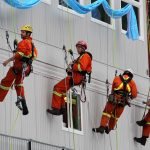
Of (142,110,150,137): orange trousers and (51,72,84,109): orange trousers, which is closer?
(51,72,84,109): orange trousers

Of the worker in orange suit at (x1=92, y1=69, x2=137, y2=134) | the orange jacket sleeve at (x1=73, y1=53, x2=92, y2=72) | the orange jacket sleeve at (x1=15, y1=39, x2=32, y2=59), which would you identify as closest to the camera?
the orange jacket sleeve at (x1=15, y1=39, x2=32, y2=59)

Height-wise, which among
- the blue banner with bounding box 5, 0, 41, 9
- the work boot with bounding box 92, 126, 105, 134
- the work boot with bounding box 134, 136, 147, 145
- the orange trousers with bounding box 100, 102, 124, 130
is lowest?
the work boot with bounding box 92, 126, 105, 134

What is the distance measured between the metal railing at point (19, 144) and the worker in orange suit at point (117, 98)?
136 inches

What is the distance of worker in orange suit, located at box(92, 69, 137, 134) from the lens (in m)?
34.0

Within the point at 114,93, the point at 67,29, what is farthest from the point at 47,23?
the point at 114,93

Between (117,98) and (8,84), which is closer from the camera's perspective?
(8,84)

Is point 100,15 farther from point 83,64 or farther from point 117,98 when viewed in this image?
point 83,64

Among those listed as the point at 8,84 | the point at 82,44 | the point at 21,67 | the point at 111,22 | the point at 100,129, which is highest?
the point at 111,22

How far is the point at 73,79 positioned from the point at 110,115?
2.30m

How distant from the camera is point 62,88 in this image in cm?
3228

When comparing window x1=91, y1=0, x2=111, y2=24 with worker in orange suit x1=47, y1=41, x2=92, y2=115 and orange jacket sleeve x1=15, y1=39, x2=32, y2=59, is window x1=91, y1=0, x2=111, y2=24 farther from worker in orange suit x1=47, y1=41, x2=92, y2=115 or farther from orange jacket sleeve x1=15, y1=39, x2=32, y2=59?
orange jacket sleeve x1=15, y1=39, x2=32, y2=59

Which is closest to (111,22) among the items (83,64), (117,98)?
(117,98)

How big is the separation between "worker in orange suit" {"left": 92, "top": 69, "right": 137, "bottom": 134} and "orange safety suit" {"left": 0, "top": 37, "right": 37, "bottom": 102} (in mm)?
4063

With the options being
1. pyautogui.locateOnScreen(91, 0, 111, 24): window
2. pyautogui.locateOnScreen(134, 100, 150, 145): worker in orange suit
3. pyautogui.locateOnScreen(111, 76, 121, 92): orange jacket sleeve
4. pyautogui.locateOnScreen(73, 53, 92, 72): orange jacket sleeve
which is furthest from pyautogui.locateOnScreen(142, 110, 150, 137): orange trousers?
pyautogui.locateOnScreen(73, 53, 92, 72): orange jacket sleeve
